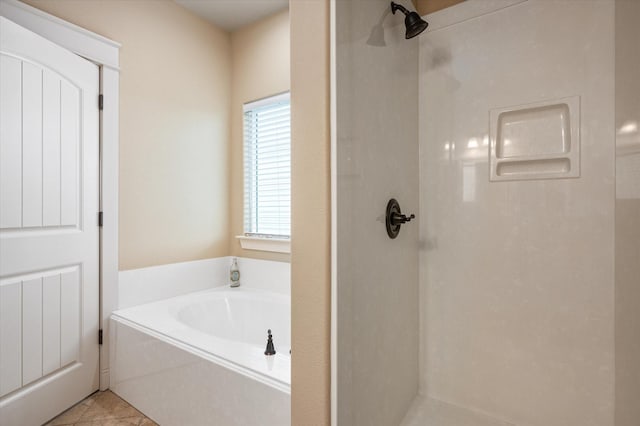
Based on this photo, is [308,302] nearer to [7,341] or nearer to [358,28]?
[358,28]

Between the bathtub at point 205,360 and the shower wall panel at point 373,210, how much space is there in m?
0.37

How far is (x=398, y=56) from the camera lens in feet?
4.11

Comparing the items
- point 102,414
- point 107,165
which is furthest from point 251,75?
point 102,414

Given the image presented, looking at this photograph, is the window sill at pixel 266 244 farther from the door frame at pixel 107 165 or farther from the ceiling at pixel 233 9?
the ceiling at pixel 233 9

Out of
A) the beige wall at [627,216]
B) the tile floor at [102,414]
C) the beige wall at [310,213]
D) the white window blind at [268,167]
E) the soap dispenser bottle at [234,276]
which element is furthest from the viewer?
the soap dispenser bottle at [234,276]

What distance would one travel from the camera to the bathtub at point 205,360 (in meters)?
1.24

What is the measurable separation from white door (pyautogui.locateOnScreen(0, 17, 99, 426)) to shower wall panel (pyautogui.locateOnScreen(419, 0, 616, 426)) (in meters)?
1.92

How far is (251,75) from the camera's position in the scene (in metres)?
2.65

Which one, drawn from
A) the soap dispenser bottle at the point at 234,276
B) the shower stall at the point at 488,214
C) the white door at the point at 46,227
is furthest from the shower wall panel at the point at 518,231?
the white door at the point at 46,227

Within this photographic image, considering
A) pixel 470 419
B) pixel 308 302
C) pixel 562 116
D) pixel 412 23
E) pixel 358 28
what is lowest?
pixel 470 419

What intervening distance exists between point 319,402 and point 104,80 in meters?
2.21

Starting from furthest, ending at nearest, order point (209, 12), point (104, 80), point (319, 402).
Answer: point (209, 12), point (104, 80), point (319, 402)

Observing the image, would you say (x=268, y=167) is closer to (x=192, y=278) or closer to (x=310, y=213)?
(x=192, y=278)

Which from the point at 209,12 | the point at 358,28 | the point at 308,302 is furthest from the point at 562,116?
the point at 209,12
